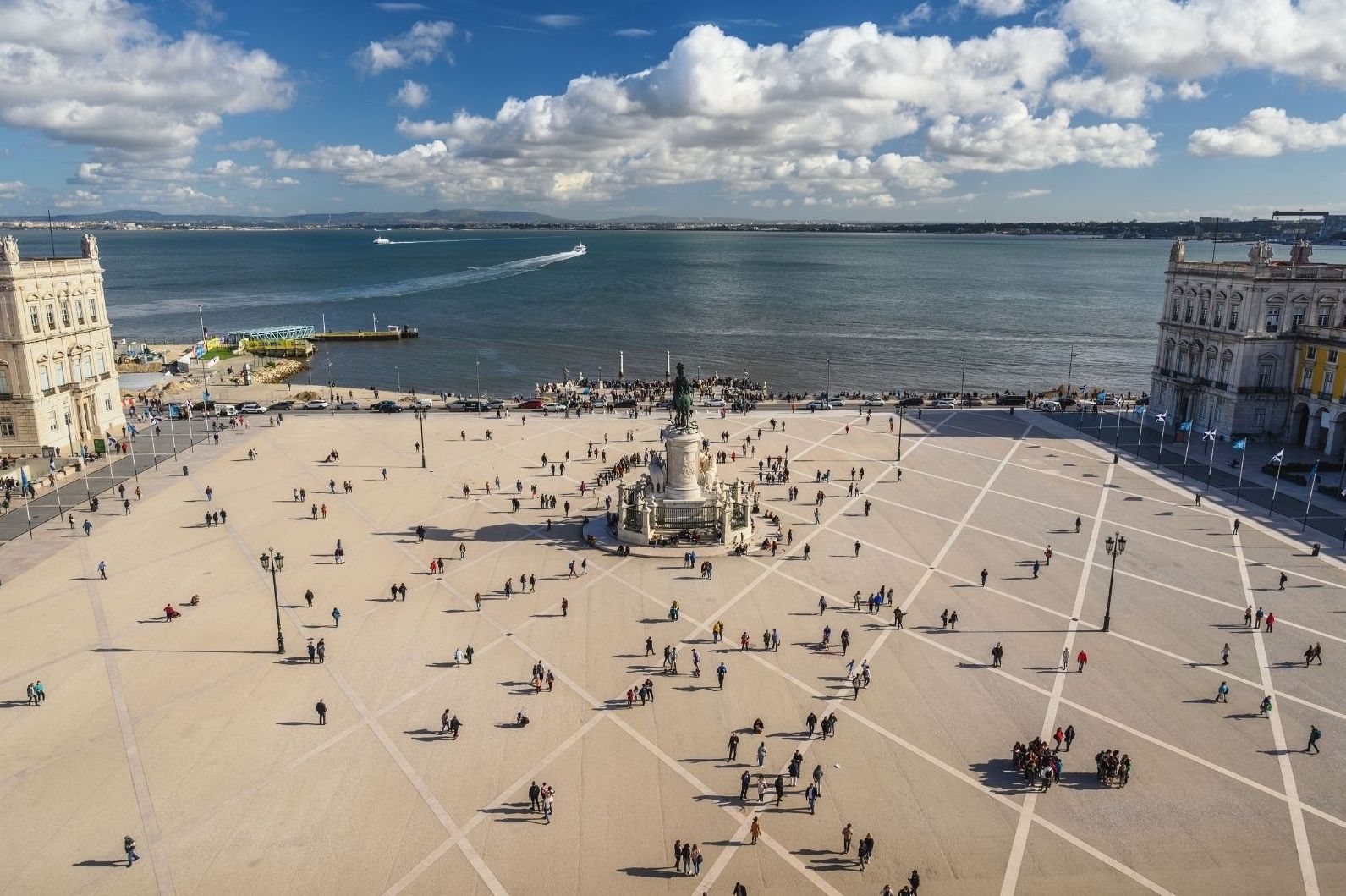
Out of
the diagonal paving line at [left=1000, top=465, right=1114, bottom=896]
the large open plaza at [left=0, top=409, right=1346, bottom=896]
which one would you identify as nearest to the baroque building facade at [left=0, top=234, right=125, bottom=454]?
the large open plaza at [left=0, top=409, right=1346, bottom=896]

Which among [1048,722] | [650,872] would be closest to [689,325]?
[1048,722]

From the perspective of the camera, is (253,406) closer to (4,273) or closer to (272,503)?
(4,273)

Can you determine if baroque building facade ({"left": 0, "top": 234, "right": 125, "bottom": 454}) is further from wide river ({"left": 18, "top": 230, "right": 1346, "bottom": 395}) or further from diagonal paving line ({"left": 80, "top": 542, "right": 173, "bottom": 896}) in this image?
wide river ({"left": 18, "top": 230, "right": 1346, "bottom": 395})

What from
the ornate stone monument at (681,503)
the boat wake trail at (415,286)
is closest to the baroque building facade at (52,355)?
the ornate stone monument at (681,503)

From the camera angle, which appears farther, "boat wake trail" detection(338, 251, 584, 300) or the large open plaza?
"boat wake trail" detection(338, 251, 584, 300)

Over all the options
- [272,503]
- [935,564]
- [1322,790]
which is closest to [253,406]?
[272,503]

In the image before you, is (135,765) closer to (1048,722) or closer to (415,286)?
(1048,722)
